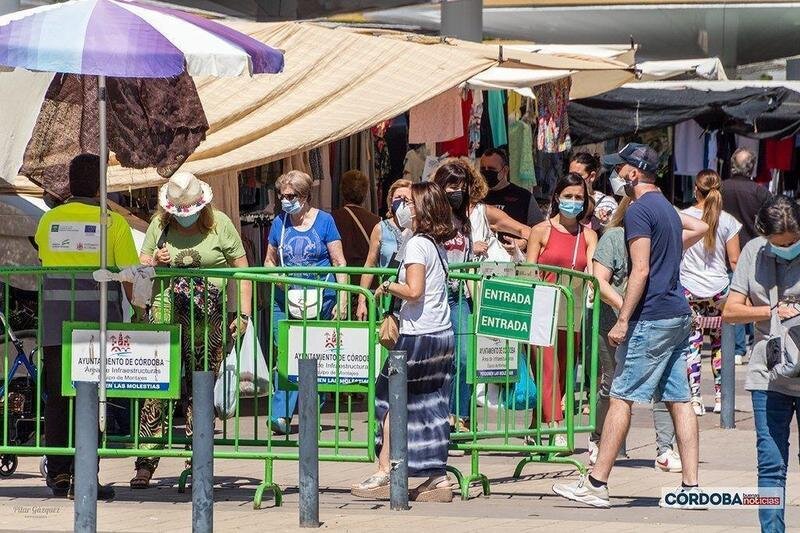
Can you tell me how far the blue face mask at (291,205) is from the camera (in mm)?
11883

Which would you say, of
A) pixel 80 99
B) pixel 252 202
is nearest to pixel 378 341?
pixel 80 99

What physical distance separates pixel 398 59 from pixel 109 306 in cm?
Answer: 424

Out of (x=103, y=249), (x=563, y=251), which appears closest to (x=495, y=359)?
(x=563, y=251)

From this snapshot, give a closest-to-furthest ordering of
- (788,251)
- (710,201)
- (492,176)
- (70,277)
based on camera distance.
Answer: (788,251)
(70,277)
(492,176)
(710,201)

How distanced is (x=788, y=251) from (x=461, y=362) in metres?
2.84

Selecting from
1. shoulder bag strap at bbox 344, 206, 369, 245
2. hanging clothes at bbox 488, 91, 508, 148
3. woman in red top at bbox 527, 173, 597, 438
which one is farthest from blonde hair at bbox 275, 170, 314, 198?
hanging clothes at bbox 488, 91, 508, 148

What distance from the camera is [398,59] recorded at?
502 inches

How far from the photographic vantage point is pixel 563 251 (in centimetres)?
1116

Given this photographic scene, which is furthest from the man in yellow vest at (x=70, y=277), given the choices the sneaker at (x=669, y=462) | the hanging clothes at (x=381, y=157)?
the hanging clothes at (x=381, y=157)

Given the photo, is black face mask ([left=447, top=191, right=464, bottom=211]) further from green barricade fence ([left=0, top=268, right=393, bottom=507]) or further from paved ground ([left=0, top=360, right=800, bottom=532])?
paved ground ([left=0, top=360, right=800, bottom=532])

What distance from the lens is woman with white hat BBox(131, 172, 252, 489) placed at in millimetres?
9403

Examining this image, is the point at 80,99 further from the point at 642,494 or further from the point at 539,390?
the point at 642,494

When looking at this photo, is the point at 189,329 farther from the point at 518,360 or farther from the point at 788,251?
the point at 788,251

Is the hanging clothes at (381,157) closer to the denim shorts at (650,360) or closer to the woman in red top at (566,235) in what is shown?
the woman in red top at (566,235)
